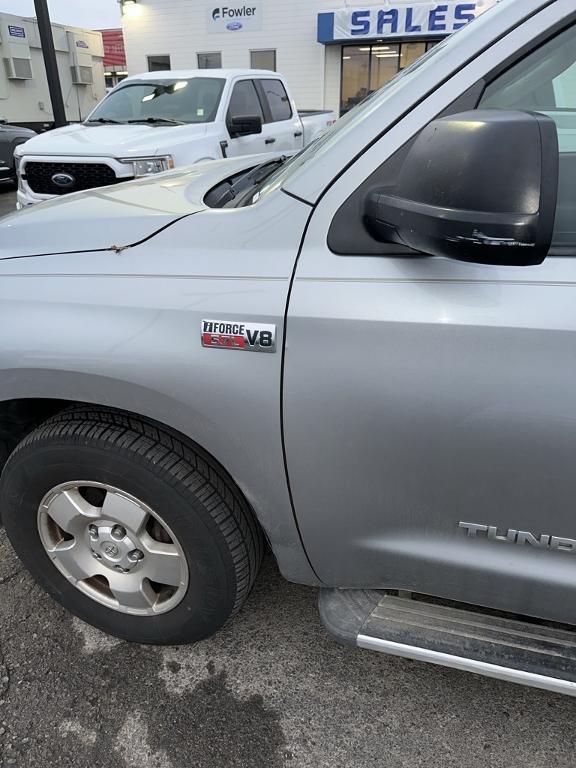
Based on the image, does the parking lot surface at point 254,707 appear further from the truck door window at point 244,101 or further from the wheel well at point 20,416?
the truck door window at point 244,101

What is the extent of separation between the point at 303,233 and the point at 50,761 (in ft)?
5.27

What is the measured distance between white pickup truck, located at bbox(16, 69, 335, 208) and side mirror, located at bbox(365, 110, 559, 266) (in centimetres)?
507

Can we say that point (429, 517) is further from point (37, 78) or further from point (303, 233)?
point (37, 78)

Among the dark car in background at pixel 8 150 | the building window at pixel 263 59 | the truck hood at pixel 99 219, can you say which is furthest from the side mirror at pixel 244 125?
the building window at pixel 263 59

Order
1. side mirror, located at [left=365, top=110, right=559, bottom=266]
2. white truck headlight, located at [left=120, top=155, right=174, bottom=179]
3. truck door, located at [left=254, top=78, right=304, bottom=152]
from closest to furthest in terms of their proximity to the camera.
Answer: side mirror, located at [left=365, top=110, right=559, bottom=266]
white truck headlight, located at [left=120, top=155, right=174, bottom=179]
truck door, located at [left=254, top=78, right=304, bottom=152]

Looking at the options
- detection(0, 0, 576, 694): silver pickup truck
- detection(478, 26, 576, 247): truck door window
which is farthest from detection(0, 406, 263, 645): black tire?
detection(478, 26, 576, 247): truck door window

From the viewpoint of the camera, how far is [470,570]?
1.44m

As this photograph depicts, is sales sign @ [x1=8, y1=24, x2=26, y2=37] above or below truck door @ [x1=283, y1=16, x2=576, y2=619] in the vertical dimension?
above

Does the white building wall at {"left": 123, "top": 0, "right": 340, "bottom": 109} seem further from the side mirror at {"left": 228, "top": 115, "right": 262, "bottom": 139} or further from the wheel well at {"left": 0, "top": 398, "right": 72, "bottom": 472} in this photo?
the wheel well at {"left": 0, "top": 398, "right": 72, "bottom": 472}

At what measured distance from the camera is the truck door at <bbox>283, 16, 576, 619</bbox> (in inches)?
48.1

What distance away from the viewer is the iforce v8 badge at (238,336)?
53.5 inches

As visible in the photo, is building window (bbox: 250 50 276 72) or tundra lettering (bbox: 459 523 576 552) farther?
building window (bbox: 250 50 276 72)

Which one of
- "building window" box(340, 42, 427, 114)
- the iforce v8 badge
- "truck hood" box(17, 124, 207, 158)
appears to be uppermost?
"building window" box(340, 42, 427, 114)

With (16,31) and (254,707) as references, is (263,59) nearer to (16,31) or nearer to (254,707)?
(16,31)
